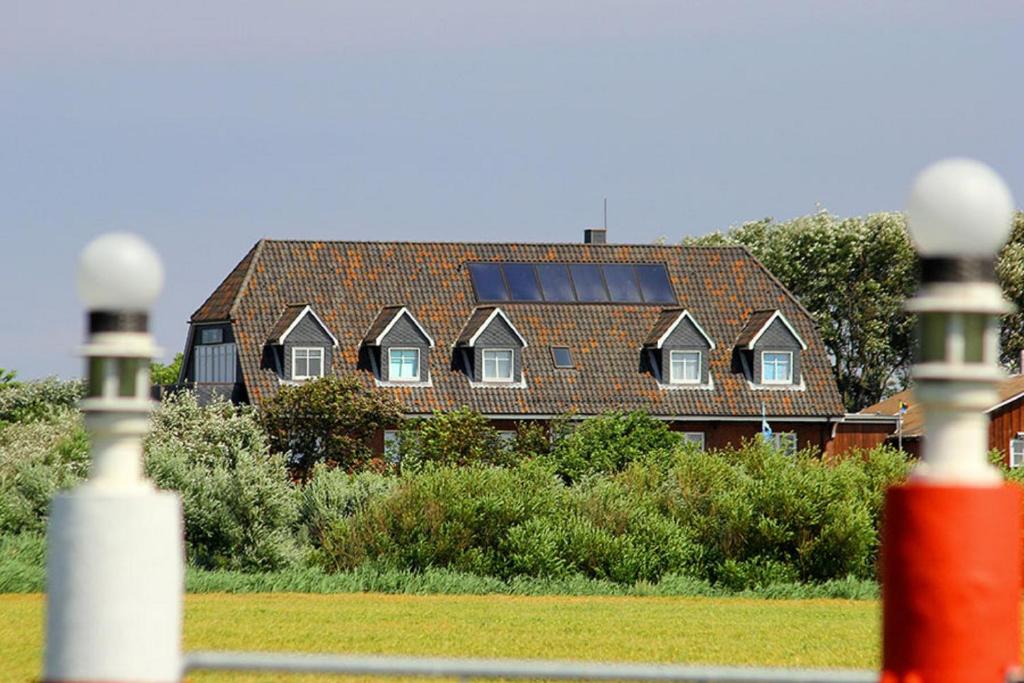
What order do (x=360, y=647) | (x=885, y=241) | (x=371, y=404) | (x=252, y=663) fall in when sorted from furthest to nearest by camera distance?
1. (x=885, y=241)
2. (x=371, y=404)
3. (x=360, y=647)
4. (x=252, y=663)

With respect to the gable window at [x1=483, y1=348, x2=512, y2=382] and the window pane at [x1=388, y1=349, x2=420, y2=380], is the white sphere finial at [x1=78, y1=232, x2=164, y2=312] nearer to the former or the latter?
the window pane at [x1=388, y1=349, x2=420, y2=380]

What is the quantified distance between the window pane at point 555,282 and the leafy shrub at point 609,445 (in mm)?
10682

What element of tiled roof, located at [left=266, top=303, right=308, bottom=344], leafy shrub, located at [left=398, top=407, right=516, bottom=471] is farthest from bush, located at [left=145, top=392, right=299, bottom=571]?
tiled roof, located at [left=266, top=303, right=308, bottom=344]

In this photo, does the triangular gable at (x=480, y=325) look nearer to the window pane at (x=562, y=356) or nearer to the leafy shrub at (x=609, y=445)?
the window pane at (x=562, y=356)

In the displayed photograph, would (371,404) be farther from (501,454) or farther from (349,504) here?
(349,504)

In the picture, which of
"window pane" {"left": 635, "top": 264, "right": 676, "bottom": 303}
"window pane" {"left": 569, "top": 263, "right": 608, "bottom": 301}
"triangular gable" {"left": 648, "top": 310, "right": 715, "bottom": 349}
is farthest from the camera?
"window pane" {"left": 635, "top": 264, "right": 676, "bottom": 303}

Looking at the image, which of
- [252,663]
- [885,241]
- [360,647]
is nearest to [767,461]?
[360,647]

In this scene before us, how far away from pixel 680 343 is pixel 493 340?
6004 mm

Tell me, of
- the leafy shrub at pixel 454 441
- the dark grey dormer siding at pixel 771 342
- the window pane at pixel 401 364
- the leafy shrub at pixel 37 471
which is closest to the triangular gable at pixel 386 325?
the window pane at pixel 401 364

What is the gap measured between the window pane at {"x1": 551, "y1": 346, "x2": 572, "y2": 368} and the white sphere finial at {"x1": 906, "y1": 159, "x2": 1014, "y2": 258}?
52676mm

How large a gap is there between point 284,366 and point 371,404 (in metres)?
4.80

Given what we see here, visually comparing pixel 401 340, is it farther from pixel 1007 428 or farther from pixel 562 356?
pixel 1007 428

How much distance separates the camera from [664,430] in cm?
4853

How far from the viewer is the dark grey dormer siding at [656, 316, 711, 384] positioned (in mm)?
57697
